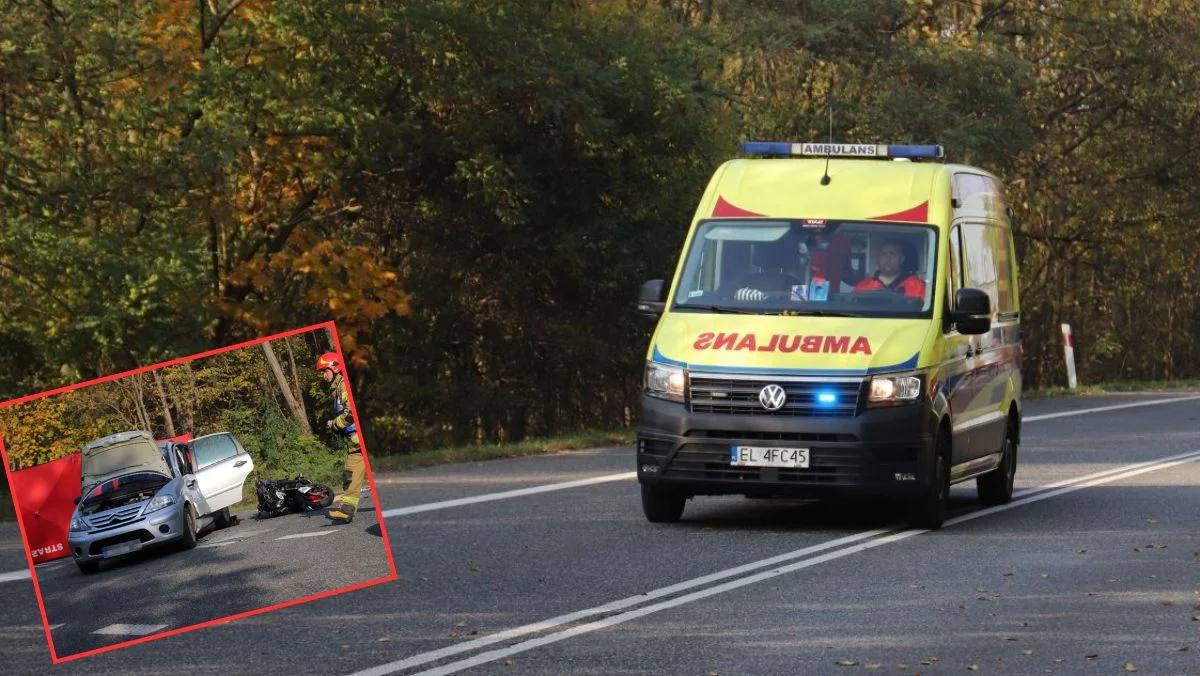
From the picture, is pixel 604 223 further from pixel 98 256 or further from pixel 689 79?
pixel 98 256

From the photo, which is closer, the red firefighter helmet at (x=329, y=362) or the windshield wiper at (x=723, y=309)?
the red firefighter helmet at (x=329, y=362)

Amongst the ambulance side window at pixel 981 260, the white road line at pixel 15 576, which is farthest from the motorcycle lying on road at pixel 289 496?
the ambulance side window at pixel 981 260

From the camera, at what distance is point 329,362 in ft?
17.3

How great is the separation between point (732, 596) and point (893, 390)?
118 inches

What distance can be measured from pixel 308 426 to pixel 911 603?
195 inches

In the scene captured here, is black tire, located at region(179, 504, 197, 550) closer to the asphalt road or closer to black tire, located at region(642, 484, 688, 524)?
the asphalt road

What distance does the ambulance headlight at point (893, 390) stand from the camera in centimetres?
1230

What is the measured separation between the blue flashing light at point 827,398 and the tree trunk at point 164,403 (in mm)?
7730

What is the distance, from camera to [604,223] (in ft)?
103

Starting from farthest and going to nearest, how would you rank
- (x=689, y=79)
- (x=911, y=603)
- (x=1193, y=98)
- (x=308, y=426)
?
(x=1193, y=98) → (x=689, y=79) → (x=911, y=603) → (x=308, y=426)

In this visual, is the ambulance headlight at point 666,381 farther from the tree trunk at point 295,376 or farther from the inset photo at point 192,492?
the tree trunk at point 295,376

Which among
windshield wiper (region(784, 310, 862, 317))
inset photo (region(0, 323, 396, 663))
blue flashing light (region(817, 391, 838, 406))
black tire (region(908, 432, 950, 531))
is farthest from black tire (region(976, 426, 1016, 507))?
inset photo (region(0, 323, 396, 663))

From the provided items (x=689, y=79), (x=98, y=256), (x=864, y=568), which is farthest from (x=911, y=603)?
(x=689, y=79)

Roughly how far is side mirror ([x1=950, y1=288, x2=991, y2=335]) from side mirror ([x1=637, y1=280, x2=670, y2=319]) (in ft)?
6.64
